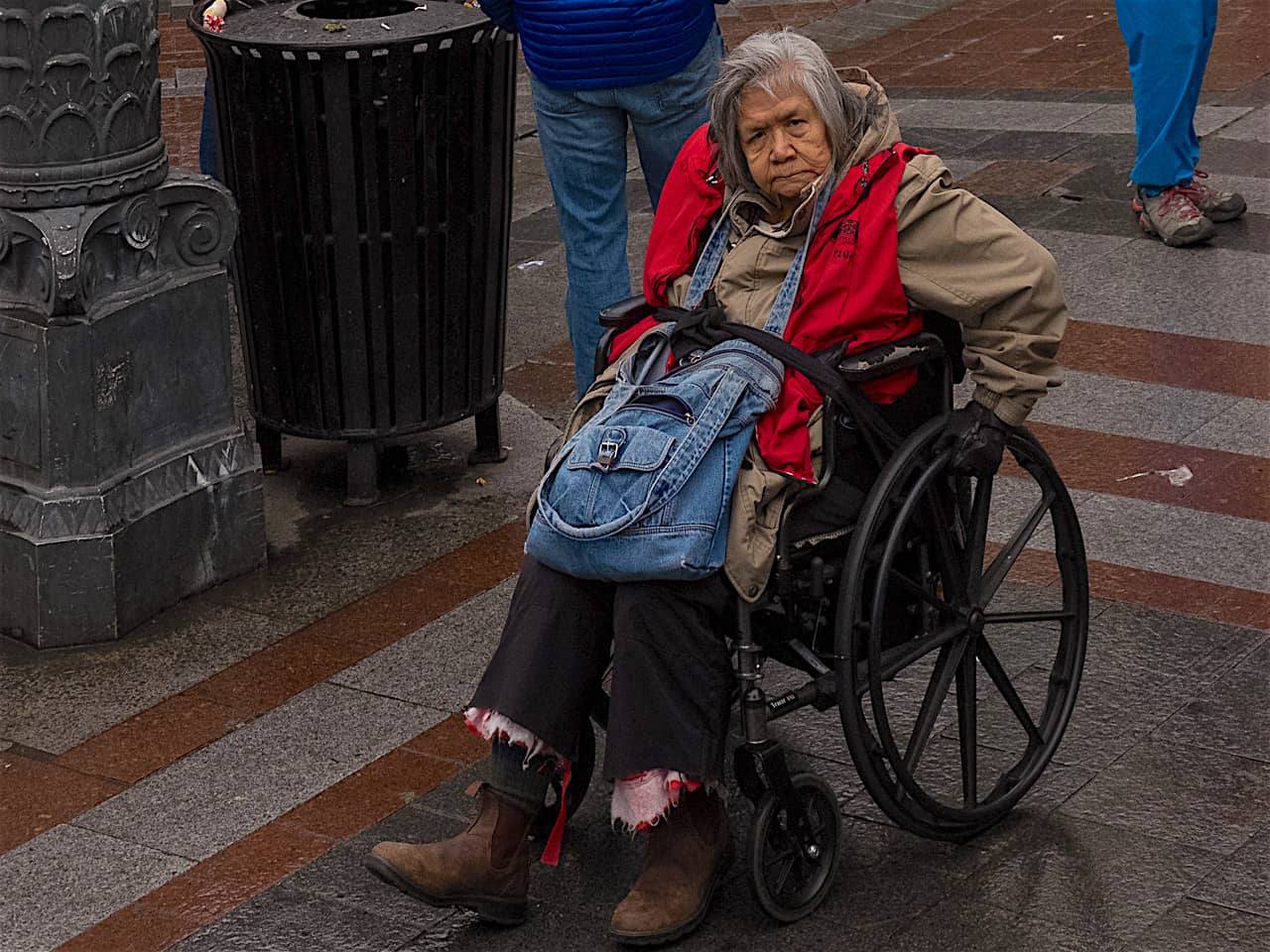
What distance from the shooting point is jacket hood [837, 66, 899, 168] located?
3.27 meters

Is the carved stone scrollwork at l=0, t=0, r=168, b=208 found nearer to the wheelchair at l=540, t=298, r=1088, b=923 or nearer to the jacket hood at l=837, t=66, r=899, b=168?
the wheelchair at l=540, t=298, r=1088, b=923

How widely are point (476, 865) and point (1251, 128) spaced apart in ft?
18.7

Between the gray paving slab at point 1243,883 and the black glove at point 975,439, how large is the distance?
78 centimetres

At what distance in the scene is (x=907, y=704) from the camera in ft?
12.9

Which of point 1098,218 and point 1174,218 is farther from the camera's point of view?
point 1098,218

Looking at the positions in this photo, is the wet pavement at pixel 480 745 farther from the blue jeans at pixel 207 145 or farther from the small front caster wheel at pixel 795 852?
the blue jeans at pixel 207 145

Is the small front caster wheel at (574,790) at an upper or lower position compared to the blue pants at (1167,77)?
lower

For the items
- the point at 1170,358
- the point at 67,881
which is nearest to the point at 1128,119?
the point at 1170,358

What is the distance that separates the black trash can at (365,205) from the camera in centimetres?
452

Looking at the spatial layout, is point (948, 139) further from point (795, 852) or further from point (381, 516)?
point (795, 852)

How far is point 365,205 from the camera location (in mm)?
4633

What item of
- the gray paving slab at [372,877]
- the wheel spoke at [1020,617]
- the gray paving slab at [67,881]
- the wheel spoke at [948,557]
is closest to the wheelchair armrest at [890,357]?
the wheel spoke at [948,557]

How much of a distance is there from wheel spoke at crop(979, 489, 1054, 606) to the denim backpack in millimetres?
553

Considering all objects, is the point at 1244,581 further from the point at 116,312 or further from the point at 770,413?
the point at 116,312
